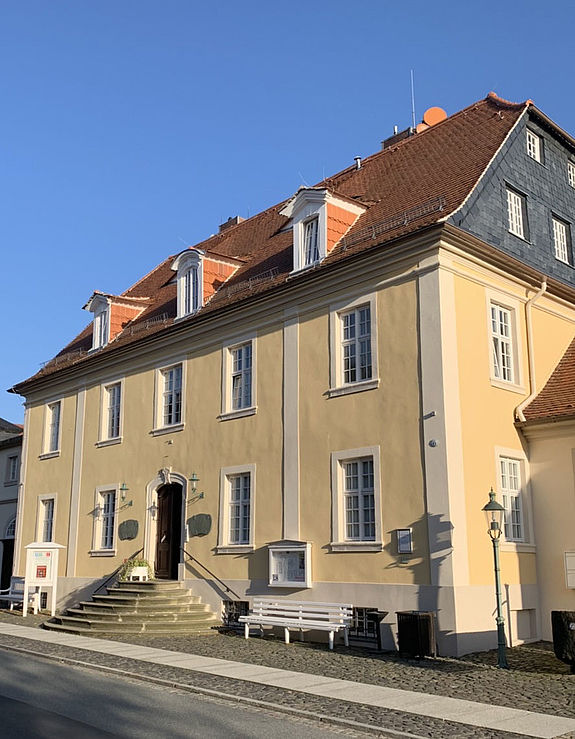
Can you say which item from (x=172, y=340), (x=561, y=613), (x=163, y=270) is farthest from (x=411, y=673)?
(x=163, y=270)

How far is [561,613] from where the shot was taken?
1247cm

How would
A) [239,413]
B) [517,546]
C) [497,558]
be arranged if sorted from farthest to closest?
[239,413]
[517,546]
[497,558]

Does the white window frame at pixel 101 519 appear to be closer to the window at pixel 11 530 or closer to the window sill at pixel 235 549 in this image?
the window sill at pixel 235 549

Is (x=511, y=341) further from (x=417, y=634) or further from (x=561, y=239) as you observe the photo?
(x=417, y=634)

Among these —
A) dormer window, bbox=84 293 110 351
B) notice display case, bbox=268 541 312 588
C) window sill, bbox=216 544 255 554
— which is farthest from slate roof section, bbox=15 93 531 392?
notice display case, bbox=268 541 312 588

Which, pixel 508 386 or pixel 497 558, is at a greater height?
pixel 508 386

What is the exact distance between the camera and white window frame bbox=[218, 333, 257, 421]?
66.3ft

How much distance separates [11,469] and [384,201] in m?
19.9

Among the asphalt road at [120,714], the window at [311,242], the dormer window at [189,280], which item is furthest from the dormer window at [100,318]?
the asphalt road at [120,714]

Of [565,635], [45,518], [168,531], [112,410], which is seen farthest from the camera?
[45,518]

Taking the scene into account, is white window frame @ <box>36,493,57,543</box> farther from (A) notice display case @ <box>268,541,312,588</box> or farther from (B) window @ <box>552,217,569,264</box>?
(B) window @ <box>552,217,569,264</box>

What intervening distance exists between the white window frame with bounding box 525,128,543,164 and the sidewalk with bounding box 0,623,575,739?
1378 cm

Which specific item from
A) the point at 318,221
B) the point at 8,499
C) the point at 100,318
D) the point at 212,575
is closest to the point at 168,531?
the point at 212,575

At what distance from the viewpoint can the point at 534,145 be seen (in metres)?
20.3
